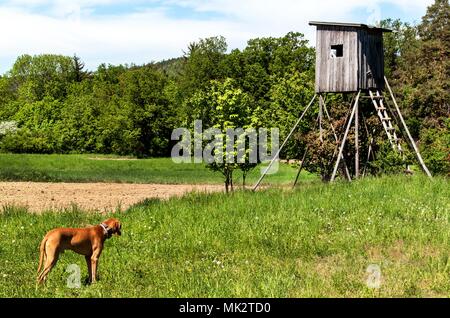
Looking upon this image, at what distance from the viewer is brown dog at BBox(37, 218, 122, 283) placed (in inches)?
303

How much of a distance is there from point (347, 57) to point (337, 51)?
55.2 inches

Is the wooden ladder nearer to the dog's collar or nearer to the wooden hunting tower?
the wooden hunting tower

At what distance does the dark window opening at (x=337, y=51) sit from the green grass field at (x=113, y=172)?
18437 millimetres

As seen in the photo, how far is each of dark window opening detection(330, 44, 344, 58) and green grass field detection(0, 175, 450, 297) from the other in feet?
32.9

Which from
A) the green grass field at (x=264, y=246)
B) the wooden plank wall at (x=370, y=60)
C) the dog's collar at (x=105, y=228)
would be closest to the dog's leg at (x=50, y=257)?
the green grass field at (x=264, y=246)

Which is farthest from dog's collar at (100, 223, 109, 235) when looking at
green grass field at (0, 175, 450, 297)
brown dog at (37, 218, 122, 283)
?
green grass field at (0, 175, 450, 297)

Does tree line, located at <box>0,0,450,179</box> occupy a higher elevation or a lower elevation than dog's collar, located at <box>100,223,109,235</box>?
higher

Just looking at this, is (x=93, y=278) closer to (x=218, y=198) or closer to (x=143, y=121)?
(x=218, y=198)

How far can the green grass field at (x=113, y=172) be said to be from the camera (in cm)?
4197

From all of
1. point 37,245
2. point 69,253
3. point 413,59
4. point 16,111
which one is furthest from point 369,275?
point 16,111

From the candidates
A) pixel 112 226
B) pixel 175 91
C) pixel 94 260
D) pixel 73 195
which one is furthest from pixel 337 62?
pixel 175 91

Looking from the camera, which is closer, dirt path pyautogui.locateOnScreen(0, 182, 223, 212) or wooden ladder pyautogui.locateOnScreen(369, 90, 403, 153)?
wooden ladder pyautogui.locateOnScreen(369, 90, 403, 153)

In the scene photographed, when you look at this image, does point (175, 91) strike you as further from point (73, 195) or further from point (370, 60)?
Result: point (370, 60)

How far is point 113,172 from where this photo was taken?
49.4 m
